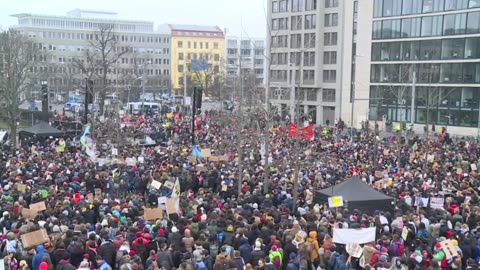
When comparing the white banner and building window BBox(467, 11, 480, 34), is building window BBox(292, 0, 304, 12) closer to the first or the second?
building window BBox(467, 11, 480, 34)

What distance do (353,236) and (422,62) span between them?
44.5m

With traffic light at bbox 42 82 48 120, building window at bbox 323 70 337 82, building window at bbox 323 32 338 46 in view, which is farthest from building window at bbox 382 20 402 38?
traffic light at bbox 42 82 48 120

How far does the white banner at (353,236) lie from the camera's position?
13.5 metres

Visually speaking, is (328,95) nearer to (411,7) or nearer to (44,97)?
(411,7)

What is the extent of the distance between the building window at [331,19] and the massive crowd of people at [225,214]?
38.8 metres

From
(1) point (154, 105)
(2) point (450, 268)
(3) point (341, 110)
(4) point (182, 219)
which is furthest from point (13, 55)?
(2) point (450, 268)

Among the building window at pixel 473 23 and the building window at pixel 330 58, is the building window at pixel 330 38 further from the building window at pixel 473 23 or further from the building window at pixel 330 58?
the building window at pixel 473 23

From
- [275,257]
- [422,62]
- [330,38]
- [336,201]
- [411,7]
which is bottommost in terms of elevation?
[275,257]

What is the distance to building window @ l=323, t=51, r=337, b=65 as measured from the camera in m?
66.4

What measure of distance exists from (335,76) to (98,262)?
56705 millimetres

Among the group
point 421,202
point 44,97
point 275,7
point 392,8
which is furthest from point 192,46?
point 421,202

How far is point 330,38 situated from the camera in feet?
219

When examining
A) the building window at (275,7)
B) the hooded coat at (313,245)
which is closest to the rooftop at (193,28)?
the building window at (275,7)

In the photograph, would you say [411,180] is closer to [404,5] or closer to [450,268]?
[450,268]
